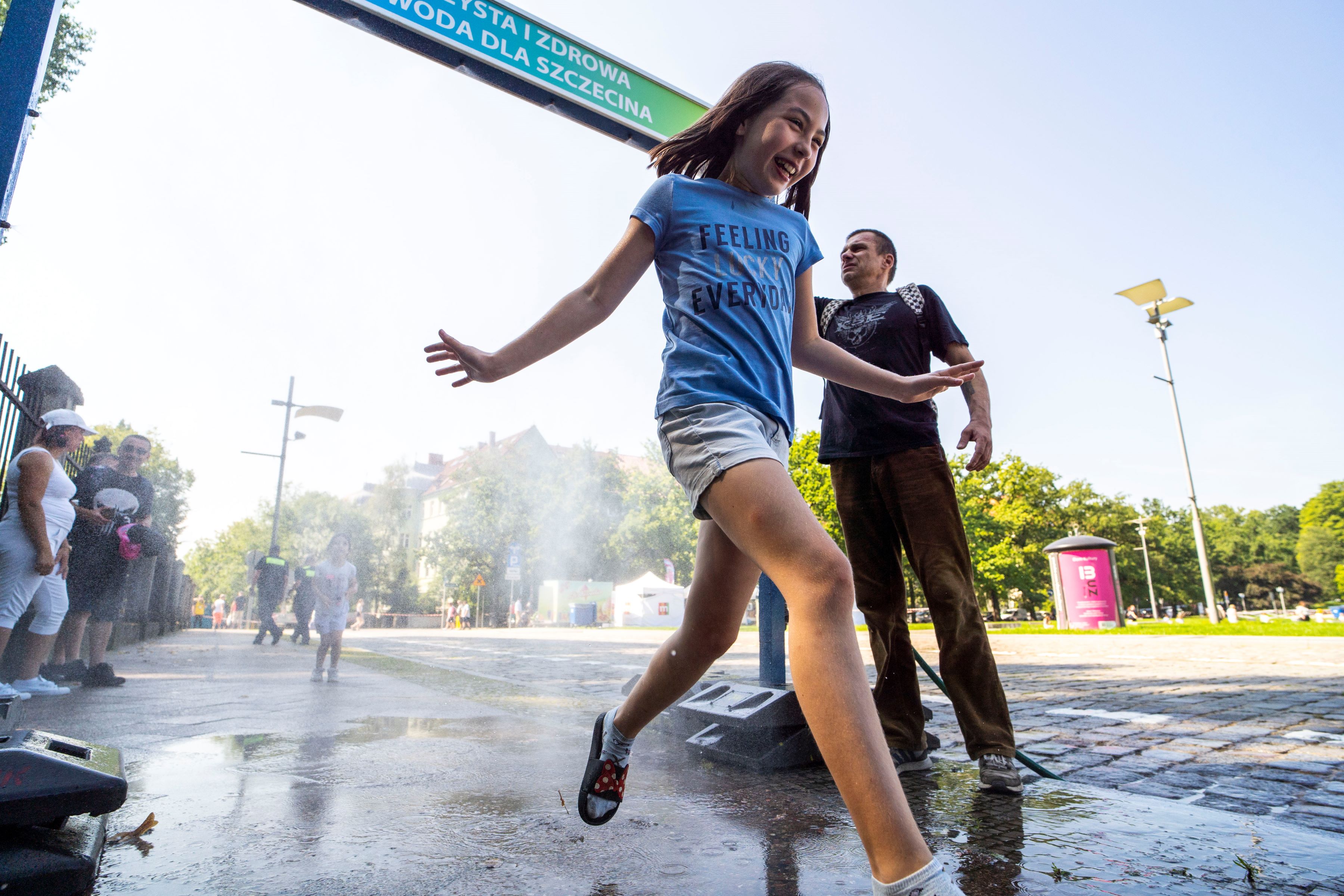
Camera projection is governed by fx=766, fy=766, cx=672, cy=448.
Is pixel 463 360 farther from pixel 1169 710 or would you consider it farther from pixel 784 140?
pixel 1169 710

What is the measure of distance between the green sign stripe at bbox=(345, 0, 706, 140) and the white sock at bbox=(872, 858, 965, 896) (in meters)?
4.55

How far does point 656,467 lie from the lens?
63.7 metres

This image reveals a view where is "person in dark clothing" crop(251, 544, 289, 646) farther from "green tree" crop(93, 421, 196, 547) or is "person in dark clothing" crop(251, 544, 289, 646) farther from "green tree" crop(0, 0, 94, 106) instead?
"green tree" crop(93, 421, 196, 547)

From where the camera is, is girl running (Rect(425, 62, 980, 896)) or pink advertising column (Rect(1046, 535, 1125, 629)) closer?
girl running (Rect(425, 62, 980, 896))

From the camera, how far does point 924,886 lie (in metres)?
1.16

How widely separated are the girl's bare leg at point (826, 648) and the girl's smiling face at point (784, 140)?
0.81m

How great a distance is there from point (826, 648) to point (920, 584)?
1729mm

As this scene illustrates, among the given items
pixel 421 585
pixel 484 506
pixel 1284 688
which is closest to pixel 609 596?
pixel 484 506

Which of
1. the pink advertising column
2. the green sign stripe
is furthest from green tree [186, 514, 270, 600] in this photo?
the green sign stripe

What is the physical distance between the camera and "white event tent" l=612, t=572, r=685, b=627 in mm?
47531

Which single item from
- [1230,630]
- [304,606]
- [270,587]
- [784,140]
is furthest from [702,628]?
[1230,630]

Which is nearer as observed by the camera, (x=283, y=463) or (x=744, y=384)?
(x=744, y=384)

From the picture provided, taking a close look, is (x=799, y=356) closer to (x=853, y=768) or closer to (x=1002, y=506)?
(x=853, y=768)

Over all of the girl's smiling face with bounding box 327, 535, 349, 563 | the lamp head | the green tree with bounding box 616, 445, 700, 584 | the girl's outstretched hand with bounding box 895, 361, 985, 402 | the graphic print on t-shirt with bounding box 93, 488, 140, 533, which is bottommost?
the girl's outstretched hand with bounding box 895, 361, 985, 402
